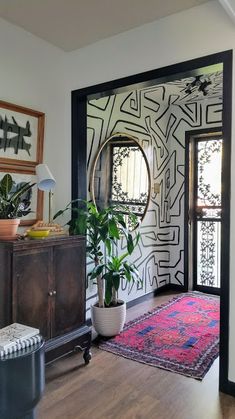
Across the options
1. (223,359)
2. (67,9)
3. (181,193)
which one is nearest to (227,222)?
(223,359)

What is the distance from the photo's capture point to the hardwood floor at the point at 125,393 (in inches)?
75.0

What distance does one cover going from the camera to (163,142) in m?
4.54

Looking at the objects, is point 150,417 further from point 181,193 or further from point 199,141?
point 199,141

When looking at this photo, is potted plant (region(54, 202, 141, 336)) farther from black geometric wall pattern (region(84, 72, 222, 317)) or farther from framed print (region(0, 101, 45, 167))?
Answer: black geometric wall pattern (region(84, 72, 222, 317))

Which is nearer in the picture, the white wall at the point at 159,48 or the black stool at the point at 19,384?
the black stool at the point at 19,384

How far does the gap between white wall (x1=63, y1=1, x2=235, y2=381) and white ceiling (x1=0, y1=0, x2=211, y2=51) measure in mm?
65

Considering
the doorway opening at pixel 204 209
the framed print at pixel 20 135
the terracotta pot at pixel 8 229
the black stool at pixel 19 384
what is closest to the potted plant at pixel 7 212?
the terracotta pot at pixel 8 229

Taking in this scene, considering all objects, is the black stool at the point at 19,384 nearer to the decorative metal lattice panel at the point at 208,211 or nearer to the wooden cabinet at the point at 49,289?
the wooden cabinet at the point at 49,289

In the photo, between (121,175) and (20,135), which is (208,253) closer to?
(121,175)

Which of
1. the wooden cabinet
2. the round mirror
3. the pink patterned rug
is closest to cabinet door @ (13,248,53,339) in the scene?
the wooden cabinet

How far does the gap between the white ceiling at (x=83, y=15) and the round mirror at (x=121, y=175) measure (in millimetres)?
1105

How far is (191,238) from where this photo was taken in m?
4.57

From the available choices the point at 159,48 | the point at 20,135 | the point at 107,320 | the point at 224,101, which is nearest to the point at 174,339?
the point at 107,320

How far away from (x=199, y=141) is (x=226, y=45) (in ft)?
8.18
